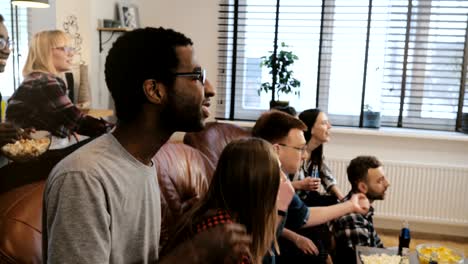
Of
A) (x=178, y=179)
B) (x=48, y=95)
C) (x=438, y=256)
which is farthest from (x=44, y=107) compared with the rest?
(x=438, y=256)

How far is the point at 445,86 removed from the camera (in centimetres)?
386

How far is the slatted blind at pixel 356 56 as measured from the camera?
3820 mm

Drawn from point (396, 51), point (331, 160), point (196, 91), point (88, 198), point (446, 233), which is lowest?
point (446, 233)

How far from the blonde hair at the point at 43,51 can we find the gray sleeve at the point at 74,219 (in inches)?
72.1

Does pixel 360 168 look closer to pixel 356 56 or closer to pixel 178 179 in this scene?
pixel 178 179

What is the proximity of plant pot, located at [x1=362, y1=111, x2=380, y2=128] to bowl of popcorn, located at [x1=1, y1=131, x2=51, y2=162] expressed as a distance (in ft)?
9.14

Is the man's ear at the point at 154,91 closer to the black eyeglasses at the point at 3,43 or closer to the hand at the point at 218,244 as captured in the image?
the hand at the point at 218,244


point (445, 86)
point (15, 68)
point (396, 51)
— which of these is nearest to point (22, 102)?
point (15, 68)

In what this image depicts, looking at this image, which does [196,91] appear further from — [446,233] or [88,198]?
[446,233]

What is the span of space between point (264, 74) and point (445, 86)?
165 centimetres

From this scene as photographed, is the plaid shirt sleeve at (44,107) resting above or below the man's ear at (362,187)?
above

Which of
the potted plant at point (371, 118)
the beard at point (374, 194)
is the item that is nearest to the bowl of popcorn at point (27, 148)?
the beard at point (374, 194)

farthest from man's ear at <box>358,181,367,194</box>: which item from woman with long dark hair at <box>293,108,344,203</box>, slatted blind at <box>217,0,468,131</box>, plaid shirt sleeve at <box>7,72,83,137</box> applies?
plaid shirt sleeve at <box>7,72,83,137</box>

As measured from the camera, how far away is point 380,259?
1899 millimetres
